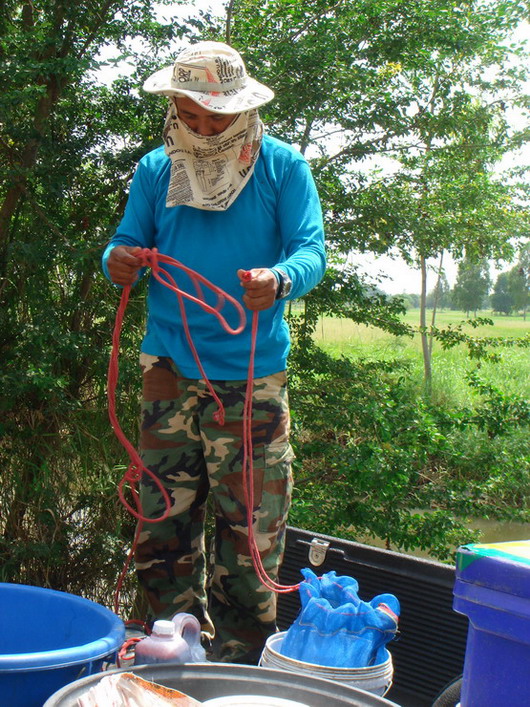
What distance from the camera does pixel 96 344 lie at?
3896mm

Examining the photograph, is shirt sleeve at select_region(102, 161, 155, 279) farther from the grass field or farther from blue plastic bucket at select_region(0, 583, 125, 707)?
the grass field

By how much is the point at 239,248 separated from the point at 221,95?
1.25ft

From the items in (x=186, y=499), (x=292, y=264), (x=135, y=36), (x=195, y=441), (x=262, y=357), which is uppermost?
(x=135, y=36)

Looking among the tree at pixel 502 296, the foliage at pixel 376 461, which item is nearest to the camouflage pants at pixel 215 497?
the foliage at pixel 376 461

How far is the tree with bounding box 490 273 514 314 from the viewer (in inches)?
595

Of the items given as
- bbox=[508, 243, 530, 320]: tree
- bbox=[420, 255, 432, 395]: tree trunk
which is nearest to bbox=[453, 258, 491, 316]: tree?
bbox=[508, 243, 530, 320]: tree

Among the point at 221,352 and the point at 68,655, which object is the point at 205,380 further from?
the point at 68,655

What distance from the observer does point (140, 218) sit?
2252 mm

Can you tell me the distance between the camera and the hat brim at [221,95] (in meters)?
2.02

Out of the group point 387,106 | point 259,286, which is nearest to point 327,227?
point 387,106

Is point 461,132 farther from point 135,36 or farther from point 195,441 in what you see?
point 195,441

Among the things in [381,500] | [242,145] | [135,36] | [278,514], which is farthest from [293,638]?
[135,36]

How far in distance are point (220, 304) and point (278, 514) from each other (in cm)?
59

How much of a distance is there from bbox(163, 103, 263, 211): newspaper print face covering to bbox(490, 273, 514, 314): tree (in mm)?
12724
